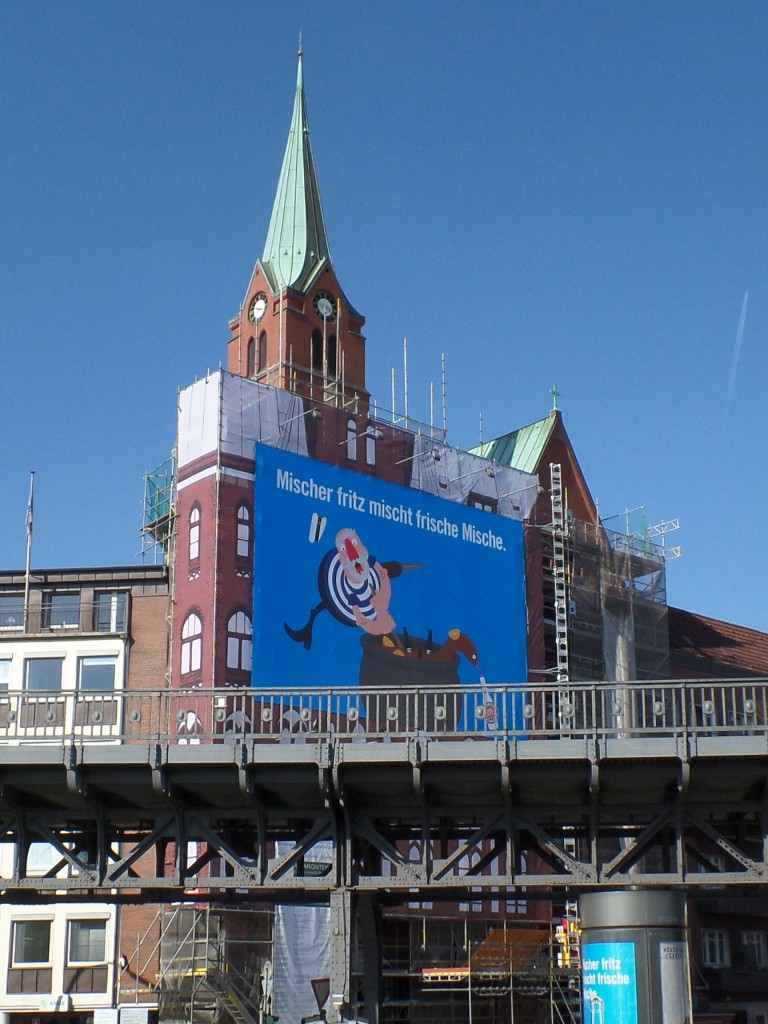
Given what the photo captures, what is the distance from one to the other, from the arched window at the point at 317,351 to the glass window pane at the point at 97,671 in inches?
992

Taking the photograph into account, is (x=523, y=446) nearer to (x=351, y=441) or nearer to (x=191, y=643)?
(x=351, y=441)

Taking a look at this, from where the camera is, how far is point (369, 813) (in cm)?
2794

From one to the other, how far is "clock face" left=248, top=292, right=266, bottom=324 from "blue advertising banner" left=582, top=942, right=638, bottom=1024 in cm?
5996

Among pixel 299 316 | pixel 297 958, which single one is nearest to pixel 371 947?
pixel 297 958

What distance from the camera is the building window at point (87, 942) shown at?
180 ft

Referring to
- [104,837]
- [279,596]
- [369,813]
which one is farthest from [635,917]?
[279,596]

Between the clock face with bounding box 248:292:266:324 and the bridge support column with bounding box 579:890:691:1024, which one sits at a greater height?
the clock face with bounding box 248:292:266:324

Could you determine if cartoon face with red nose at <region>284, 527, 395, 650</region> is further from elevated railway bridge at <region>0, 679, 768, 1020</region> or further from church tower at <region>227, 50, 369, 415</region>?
elevated railway bridge at <region>0, 679, 768, 1020</region>

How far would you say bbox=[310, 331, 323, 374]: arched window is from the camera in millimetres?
80188

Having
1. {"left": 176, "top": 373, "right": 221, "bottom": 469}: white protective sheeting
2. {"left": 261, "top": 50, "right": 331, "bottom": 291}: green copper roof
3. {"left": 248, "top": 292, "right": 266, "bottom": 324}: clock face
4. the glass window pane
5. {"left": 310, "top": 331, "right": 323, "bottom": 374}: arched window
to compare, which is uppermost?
{"left": 261, "top": 50, "right": 331, "bottom": 291}: green copper roof

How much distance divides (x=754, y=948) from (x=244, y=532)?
32806 millimetres

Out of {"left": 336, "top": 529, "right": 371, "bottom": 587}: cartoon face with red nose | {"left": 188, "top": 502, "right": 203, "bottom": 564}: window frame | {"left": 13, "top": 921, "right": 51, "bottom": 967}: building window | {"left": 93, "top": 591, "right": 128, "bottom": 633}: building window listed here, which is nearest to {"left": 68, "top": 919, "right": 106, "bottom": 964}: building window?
{"left": 13, "top": 921, "right": 51, "bottom": 967}: building window

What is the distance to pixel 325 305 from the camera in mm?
81375

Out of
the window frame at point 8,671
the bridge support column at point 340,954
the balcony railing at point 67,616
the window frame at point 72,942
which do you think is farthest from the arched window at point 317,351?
the bridge support column at point 340,954
